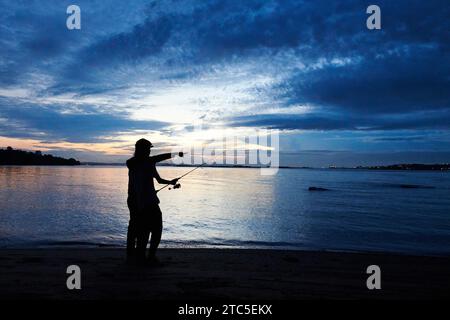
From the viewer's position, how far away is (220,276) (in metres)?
6.02

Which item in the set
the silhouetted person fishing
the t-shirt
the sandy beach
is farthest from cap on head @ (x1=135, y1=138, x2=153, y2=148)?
the sandy beach

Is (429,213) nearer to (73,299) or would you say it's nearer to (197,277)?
(197,277)

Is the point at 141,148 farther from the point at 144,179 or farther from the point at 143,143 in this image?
the point at 144,179

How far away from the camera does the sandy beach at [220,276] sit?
198 inches

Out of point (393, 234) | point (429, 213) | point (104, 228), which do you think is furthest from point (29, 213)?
point (429, 213)

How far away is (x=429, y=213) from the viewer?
2153 cm

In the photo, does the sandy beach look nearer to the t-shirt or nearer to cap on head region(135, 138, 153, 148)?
the t-shirt

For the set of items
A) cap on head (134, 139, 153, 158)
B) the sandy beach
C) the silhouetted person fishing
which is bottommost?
the sandy beach

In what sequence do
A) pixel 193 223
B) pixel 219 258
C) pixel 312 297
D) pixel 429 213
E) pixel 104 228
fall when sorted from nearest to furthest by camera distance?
pixel 312 297 < pixel 219 258 < pixel 104 228 < pixel 193 223 < pixel 429 213

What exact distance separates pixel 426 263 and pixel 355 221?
394 inches

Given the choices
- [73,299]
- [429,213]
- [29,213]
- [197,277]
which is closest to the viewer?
[73,299]

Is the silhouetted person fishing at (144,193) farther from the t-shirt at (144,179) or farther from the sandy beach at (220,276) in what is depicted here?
the sandy beach at (220,276)

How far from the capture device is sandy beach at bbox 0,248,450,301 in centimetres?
503
